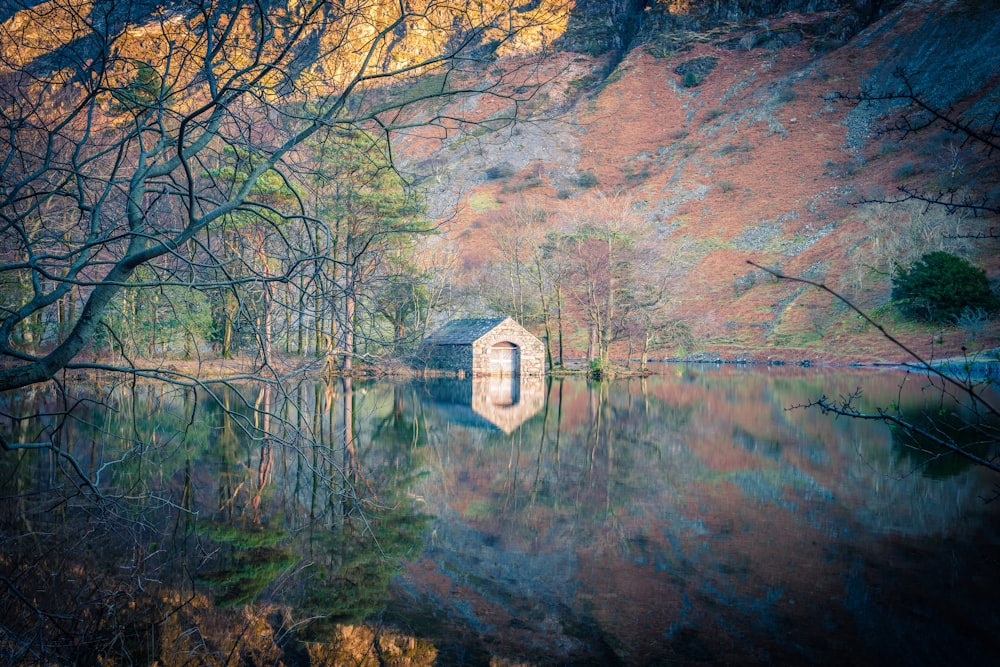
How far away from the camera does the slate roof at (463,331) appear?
35.2 meters

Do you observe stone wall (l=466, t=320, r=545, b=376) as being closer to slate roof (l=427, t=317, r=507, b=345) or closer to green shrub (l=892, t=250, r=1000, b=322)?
slate roof (l=427, t=317, r=507, b=345)

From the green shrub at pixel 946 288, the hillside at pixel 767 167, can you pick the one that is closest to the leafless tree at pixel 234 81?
the hillside at pixel 767 167

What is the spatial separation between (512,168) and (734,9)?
41190 mm

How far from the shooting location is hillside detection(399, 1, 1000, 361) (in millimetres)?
46625

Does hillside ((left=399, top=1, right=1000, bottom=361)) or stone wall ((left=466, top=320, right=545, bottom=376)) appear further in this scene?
hillside ((left=399, top=1, right=1000, bottom=361))

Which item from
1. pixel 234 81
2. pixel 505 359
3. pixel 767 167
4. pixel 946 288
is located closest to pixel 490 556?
pixel 234 81

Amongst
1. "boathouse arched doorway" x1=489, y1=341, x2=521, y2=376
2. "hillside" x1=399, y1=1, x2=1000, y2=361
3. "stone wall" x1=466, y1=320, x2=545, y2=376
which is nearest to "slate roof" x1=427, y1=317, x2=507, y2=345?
"stone wall" x1=466, y1=320, x2=545, y2=376

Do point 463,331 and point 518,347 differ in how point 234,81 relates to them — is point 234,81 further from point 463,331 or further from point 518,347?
point 463,331

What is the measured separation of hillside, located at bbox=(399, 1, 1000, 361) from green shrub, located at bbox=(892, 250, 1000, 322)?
1.04 meters

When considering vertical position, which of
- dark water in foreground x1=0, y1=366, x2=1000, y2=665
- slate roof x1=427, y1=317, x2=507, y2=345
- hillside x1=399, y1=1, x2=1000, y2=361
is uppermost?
hillside x1=399, y1=1, x2=1000, y2=361

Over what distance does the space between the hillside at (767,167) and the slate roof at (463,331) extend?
733cm

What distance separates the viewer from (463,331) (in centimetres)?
3712

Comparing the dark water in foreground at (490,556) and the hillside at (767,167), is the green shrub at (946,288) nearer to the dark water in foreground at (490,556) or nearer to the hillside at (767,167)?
the hillside at (767,167)

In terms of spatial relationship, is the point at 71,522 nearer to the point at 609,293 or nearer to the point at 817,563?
the point at 817,563
